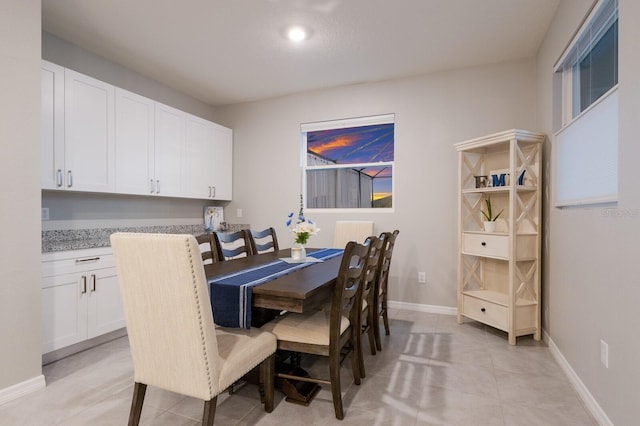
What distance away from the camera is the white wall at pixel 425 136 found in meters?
3.48

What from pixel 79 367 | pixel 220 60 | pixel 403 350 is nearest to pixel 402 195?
pixel 403 350

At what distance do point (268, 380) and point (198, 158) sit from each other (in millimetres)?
3061

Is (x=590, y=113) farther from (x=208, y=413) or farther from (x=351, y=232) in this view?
(x=208, y=413)

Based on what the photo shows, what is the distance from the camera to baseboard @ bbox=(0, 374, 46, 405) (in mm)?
1989

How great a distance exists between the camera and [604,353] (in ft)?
5.78

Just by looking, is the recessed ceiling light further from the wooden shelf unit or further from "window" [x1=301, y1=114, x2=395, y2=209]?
the wooden shelf unit

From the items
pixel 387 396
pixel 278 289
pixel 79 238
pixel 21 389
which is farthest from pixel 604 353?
pixel 79 238

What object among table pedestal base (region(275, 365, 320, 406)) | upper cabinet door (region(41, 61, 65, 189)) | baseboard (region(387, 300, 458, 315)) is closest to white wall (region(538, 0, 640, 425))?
baseboard (region(387, 300, 458, 315))

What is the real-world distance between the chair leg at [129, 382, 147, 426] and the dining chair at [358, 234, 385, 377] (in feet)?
4.00

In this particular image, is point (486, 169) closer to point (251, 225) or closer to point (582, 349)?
point (582, 349)

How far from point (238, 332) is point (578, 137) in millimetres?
2388


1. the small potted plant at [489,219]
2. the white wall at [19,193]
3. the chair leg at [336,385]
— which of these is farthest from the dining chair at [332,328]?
the small potted plant at [489,219]

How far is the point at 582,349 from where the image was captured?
2.06 meters

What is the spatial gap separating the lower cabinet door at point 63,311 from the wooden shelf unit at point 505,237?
10.7 feet
